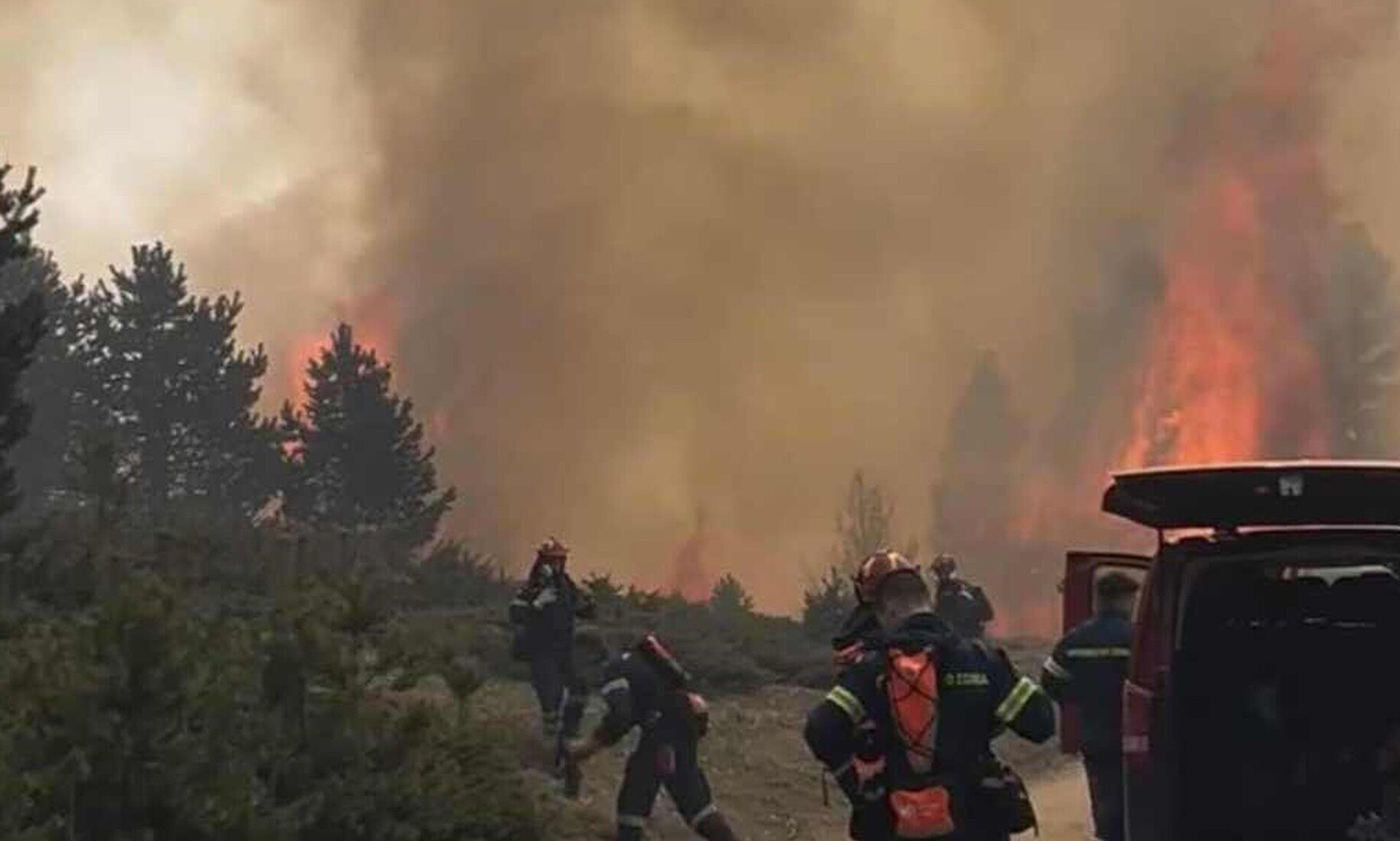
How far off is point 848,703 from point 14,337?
14299 millimetres

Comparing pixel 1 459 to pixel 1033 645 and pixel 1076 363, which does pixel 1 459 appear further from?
pixel 1076 363

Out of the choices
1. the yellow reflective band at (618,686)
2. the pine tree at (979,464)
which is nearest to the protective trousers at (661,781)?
the yellow reflective band at (618,686)

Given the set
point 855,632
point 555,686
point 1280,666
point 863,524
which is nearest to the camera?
point 855,632

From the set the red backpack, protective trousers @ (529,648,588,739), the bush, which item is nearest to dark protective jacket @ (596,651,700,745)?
the bush

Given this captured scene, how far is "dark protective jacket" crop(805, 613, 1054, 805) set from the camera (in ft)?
18.5

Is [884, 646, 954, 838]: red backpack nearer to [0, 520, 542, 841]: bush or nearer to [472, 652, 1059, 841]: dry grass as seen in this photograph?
[0, 520, 542, 841]: bush

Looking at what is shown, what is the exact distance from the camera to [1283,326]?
219ft

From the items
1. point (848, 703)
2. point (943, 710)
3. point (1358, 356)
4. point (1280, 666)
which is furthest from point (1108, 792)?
point (1358, 356)

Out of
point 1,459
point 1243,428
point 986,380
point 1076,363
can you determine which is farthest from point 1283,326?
point 1,459

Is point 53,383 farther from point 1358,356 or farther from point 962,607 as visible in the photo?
point 1358,356

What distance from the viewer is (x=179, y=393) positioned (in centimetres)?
5522

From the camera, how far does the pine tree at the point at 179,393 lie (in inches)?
2045

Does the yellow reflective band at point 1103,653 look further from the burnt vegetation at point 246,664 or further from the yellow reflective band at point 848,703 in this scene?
the yellow reflective band at point 848,703

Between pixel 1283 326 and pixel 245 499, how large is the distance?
127 feet
